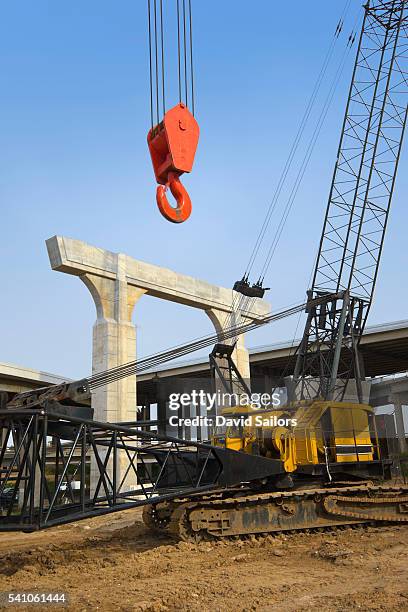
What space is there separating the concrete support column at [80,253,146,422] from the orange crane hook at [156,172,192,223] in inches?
616

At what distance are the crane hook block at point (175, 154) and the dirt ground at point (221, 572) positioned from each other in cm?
635

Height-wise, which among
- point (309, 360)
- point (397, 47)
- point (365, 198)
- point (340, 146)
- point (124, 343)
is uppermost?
point (397, 47)

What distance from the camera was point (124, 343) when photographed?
2627 cm

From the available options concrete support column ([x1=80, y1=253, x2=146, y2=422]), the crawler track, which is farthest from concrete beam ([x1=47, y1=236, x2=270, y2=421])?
the crawler track

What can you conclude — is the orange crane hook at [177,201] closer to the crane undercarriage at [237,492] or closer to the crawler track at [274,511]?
the crane undercarriage at [237,492]

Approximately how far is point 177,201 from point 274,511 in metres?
7.20

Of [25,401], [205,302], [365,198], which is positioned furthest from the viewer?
[205,302]

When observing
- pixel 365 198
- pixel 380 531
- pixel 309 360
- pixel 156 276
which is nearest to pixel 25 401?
pixel 380 531

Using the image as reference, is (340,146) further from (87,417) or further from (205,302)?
(87,417)

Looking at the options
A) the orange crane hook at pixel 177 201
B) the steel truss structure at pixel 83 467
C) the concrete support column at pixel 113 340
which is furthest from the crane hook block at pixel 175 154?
the concrete support column at pixel 113 340

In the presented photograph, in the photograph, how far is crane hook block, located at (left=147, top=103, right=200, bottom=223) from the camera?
415 inches

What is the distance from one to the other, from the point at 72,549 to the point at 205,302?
65.2 ft

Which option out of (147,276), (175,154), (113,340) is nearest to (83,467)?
(175,154)

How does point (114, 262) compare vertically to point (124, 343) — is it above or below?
above
